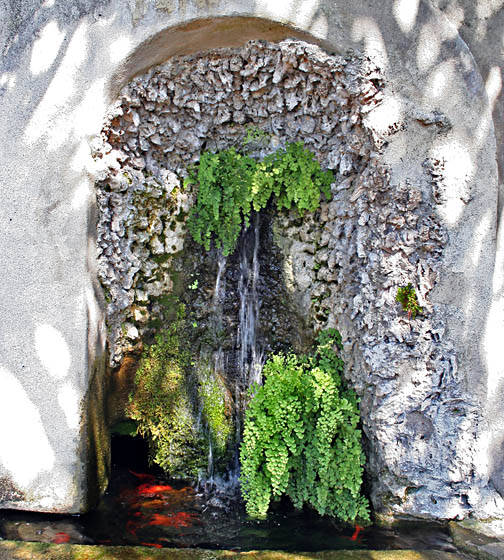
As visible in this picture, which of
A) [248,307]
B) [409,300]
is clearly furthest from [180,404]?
[409,300]

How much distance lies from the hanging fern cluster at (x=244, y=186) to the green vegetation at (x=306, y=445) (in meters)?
1.45

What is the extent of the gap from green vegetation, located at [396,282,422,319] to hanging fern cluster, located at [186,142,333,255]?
1.11m

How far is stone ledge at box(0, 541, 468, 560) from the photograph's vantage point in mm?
3262

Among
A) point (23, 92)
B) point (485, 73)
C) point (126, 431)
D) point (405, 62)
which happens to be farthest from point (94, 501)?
point (485, 73)

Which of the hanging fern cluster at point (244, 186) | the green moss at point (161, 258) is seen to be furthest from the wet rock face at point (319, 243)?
the hanging fern cluster at point (244, 186)

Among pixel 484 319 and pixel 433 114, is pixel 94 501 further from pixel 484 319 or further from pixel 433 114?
pixel 433 114

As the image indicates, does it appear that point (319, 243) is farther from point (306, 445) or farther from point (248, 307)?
point (306, 445)

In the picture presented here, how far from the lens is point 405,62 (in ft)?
12.0

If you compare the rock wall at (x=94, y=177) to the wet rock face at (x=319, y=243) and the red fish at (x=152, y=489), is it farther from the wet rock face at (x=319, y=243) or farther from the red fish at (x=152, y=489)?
the red fish at (x=152, y=489)

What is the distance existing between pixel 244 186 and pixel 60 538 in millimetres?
3243

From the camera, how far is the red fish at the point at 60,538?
3.61 metres

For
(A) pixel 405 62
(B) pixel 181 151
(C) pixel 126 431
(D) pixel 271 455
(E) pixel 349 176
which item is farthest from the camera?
(C) pixel 126 431

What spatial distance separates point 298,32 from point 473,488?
12.6 ft

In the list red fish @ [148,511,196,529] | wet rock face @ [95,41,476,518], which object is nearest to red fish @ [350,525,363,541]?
wet rock face @ [95,41,476,518]
